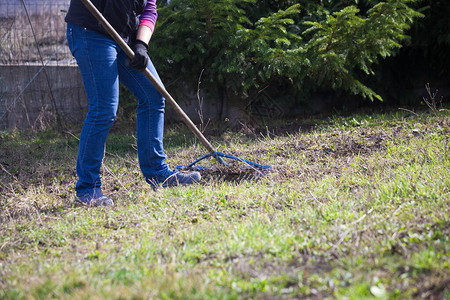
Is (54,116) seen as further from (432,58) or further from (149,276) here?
(432,58)

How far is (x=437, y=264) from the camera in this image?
1.92 metres

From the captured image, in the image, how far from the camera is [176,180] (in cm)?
→ 354

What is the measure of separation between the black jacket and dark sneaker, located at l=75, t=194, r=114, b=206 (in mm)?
1183

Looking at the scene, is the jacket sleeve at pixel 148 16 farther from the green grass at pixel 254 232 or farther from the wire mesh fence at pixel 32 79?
the wire mesh fence at pixel 32 79

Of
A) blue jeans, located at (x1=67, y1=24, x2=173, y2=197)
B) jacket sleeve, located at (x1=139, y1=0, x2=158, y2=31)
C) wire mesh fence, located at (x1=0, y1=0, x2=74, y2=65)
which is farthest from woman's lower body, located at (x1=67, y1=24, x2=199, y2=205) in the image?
wire mesh fence, located at (x1=0, y1=0, x2=74, y2=65)

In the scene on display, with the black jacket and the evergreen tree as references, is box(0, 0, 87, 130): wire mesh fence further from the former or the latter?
the black jacket

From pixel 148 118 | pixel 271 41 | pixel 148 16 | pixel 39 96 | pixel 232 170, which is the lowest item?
pixel 39 96

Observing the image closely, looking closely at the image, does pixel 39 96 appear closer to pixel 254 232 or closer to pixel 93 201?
pixel 93 201

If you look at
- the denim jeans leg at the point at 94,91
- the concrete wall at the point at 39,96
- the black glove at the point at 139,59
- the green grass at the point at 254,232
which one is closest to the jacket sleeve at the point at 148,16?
the black glove at the point at 139,59

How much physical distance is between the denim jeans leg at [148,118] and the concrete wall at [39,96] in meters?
3.17

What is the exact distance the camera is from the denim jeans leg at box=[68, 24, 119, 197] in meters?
3.10

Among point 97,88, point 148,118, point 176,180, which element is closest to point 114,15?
point 97,88

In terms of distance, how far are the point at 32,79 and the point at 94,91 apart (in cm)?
358

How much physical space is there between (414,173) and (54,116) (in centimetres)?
501
